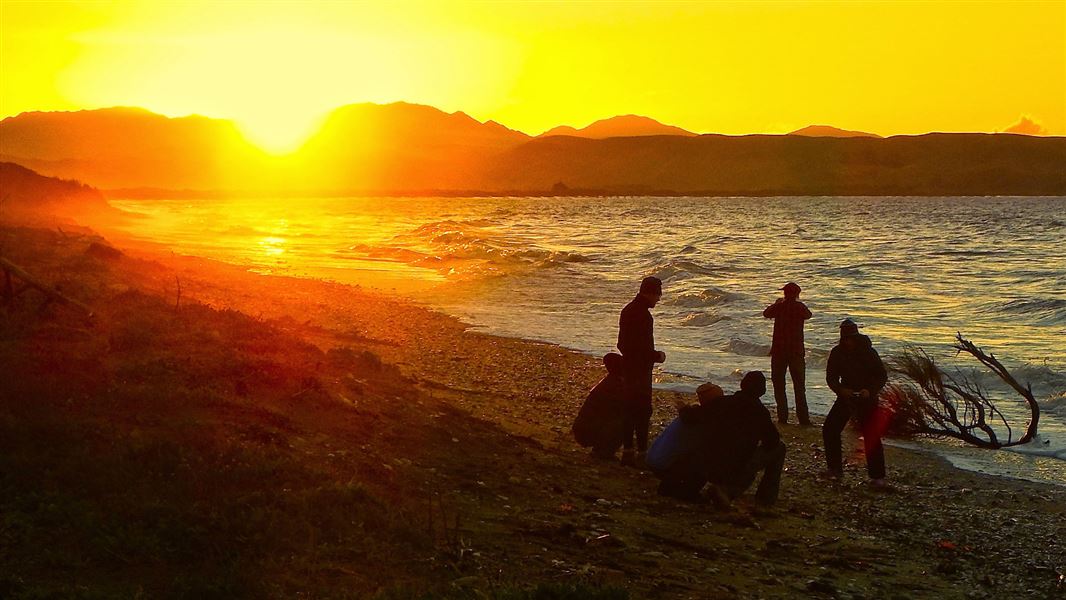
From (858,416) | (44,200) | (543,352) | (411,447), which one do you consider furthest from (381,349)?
(44,200)

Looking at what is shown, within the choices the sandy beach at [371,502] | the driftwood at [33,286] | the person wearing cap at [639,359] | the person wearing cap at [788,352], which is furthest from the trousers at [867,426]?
the driftwood at [33,286]

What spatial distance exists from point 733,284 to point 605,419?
82.2ft

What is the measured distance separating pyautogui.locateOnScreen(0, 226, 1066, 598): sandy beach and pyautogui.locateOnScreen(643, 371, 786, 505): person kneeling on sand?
216 millimetres

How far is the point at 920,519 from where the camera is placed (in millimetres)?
8617

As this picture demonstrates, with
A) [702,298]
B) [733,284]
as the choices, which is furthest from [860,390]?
[733,284]

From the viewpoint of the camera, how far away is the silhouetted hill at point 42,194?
182 ft

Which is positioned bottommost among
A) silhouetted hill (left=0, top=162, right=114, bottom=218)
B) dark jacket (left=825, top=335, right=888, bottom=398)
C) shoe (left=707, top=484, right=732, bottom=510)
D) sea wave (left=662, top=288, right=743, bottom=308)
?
sea wave (left=662, top=288, right=743, bottom=308)

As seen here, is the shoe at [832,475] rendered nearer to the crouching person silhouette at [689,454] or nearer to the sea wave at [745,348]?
the crouching person silhouette at [689,454]

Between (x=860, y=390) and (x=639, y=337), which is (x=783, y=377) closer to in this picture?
(x=860, y=390)

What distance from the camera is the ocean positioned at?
17.6 meters

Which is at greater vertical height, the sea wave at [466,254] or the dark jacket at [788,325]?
the dark jacket at [788,325]

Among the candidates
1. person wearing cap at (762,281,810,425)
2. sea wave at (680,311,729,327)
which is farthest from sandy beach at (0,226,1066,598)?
sea wave at (680,311,729,327)

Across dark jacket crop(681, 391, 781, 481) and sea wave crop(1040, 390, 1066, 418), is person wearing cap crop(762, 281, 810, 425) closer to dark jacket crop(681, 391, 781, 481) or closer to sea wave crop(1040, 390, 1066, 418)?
sea wave crop(1040, 390, 1066, 418)

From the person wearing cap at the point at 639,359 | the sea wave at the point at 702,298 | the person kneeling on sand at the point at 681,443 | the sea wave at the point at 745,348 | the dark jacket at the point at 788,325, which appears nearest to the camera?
the person kneeling on sand at the point at 681,443
